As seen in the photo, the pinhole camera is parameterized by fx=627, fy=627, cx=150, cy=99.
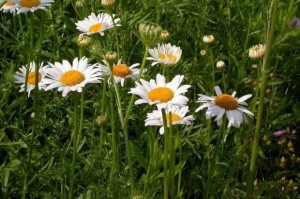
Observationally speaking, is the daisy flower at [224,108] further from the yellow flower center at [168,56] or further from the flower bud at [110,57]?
the flower bud at [110,57]

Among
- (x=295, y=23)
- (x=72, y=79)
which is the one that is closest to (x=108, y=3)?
(x=72, y=79)

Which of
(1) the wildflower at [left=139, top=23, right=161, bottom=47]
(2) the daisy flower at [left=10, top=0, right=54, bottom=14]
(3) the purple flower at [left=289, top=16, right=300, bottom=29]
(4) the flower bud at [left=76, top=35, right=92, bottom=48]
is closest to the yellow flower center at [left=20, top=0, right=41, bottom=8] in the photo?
(2) the daisy flower at [left=10, top=0, right=54, bottom=14]

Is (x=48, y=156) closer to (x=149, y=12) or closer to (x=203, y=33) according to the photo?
(x=149, y=12)

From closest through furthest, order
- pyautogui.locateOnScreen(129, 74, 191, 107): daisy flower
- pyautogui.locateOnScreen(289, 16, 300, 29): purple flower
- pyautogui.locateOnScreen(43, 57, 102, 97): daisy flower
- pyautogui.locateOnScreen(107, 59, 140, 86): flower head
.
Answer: pyautogui.locateOnScreen(129, 74, 191, 107): daisy flower
pyautogui.locateOnScreen(43, 57, 102, 97): daisy flower
pyautogui.locateOnScreen(107, 59, 140, 86): flower head
pyautogui.locateOnScreen(289, 16, 300, 29): purple flower

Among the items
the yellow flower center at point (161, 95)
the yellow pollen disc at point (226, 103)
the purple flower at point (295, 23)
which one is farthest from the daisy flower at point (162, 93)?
the purple flower at point (295, 23)

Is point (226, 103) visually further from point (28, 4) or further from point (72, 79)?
point (28, 4)

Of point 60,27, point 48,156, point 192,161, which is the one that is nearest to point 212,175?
point 192,161

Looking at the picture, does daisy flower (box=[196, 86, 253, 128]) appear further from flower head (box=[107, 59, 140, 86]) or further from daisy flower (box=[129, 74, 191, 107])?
flower head (box=[107, 59, 140, 86])
